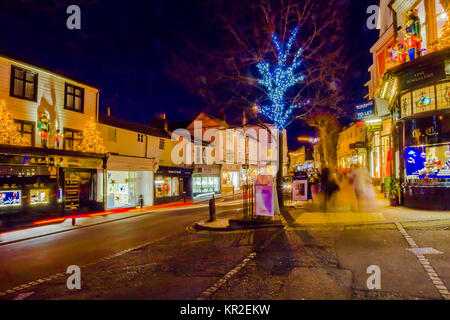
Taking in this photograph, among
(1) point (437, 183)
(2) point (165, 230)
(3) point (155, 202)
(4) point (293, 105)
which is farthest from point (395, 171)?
(3) point (155, 202)

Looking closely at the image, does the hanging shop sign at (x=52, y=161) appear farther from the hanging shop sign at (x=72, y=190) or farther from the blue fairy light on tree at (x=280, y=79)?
the blue fairy light on tree at (x=280, y=79)

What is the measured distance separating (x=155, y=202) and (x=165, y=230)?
14.6 metres

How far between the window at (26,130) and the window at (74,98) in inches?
113

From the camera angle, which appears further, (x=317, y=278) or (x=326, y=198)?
(x=326, y=198)

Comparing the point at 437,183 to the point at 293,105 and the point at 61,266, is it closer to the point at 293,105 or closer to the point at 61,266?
the point at 293,105

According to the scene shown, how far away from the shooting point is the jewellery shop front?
15422 mm

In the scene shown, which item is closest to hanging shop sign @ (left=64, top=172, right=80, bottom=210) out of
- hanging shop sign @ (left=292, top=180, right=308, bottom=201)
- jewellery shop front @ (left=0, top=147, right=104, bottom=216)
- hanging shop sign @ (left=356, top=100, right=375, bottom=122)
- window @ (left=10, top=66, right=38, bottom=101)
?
jewellery shop front @ (left=0, top=147, right=104, bottom=216)

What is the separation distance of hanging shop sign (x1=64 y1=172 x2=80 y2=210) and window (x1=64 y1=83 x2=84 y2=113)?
14.7ft

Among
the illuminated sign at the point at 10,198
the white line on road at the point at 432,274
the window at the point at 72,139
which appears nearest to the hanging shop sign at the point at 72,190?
the window at the point at 72,139

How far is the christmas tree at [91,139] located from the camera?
19922mm

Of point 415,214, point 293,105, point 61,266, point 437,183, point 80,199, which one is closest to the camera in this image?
point 61,266

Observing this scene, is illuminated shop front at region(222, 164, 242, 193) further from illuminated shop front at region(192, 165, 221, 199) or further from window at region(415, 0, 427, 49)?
window at region(415, 0, 427, 49)

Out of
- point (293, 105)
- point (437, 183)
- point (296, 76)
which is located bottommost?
point (437, 183)
